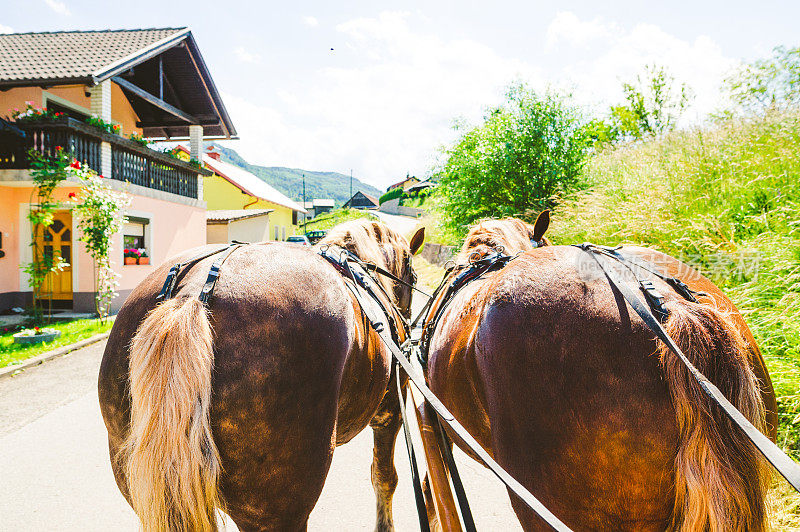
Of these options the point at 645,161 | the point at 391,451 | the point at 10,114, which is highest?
the point at 10,114

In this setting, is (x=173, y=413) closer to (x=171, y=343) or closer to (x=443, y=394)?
(x=171, y=343)

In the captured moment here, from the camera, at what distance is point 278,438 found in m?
1.54

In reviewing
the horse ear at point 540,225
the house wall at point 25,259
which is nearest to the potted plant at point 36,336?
the house wall at point 25,259

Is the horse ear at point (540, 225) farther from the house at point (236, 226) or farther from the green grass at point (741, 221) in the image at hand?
the house at point (236, 226)

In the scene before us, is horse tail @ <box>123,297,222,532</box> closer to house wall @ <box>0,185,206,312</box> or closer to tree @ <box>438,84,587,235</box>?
tree @ <box>438,84,587,235</box>

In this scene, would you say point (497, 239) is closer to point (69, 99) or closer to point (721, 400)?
point (721, 400)

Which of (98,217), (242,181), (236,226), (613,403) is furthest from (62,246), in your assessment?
(242,181)

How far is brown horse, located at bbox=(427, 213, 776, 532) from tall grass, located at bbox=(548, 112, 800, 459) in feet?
6.48

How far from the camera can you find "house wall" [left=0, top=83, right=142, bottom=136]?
11.5 metres

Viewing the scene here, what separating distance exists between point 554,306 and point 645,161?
724 cm

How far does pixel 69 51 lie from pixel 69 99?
1.42 meters

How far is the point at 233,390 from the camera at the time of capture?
147cm

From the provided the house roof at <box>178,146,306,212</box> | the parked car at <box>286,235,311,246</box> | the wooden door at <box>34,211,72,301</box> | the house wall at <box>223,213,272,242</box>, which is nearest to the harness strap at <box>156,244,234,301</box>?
the parked car at <box>286,235,311,246</box>

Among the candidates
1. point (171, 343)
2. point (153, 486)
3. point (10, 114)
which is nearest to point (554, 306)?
point (171, 343)
